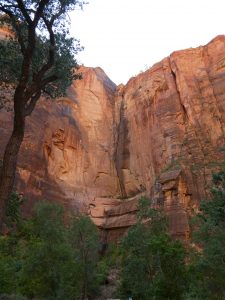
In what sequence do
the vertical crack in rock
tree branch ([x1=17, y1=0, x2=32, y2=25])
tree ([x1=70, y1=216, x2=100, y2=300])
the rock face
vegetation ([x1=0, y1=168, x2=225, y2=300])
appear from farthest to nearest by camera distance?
the vertical crack in rock < the rock face < tree ([x1=70, y1=216, x2=100, y2=300]) < vegetation ([x1=0, y1=168, x2=225, y2=300]) < tree branch ([x1=17, y1=0, x2=32, y2=25])

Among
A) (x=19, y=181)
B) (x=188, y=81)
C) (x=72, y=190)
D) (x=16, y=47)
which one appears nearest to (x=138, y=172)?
(x=72, y=190)

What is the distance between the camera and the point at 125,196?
159ft

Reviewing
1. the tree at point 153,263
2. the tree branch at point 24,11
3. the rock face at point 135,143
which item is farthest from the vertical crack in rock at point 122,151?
the tree branch at point 24,11

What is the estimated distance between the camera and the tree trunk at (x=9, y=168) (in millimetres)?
11289

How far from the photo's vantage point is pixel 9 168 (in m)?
11.7

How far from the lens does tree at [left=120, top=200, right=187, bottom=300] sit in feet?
Answer: 63.1

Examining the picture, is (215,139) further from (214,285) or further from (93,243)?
(214,285)

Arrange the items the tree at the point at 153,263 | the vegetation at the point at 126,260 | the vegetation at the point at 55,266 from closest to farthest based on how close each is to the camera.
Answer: the vegetation at the point at 126,260 < the tree at the point at 153,263 < the vegetation at the point at 55,266

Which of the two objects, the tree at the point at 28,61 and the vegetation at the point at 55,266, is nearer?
the tree at the point at 28,61

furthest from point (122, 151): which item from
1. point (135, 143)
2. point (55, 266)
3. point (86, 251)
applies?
point (55, 266)

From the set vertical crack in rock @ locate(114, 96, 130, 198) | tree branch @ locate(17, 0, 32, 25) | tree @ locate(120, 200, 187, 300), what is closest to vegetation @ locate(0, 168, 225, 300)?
tree @ locate(120, 200, 187, 300)

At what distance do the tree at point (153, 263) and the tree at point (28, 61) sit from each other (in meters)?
9.78

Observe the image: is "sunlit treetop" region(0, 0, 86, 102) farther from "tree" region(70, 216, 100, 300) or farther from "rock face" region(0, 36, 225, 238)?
"rock face" region(0, 36, 225, 238)

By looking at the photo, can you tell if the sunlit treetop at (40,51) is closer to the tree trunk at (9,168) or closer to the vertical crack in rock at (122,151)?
the tree trunk at (9,168)
